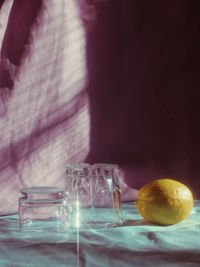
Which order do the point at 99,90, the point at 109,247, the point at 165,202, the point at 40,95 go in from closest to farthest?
the point at 109,247
the point at 165,202
the point at 40,95
the point at 99,90

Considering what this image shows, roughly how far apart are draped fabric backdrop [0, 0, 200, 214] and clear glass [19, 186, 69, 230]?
0.18 meters

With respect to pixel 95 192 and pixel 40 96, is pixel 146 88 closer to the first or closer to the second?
pixel 40 96

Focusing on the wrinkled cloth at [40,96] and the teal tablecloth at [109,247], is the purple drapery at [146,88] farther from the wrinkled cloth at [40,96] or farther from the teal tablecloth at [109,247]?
the teal tablecloth at [109,247]

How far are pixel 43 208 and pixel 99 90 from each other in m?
0.56

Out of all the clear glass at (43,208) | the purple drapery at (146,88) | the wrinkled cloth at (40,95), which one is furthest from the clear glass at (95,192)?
the purple drapery at (146,88)

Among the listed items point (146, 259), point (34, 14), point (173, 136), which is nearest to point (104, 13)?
point (34, 14)

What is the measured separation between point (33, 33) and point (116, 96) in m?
0.37

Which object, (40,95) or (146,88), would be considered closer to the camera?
(40,95)

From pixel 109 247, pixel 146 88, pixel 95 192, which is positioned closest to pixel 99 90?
pixel 146 88

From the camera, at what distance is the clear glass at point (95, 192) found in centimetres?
86

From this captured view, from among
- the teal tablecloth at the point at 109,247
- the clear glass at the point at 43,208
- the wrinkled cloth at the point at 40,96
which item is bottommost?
the teal tablecloth at the point at 109,247

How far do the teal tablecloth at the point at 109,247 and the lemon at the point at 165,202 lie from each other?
0.08ft

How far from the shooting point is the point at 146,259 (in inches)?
24.0

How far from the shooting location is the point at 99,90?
1.24 m
